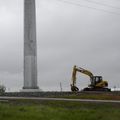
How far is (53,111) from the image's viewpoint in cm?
2953

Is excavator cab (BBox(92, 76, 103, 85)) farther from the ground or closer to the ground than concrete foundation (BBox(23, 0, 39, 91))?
closer to the ground

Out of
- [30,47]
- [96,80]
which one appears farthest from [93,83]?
[30,47]

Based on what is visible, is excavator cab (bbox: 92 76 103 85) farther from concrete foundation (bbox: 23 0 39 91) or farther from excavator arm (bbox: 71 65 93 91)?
concrete foundation (bbox: 23 0 39 91)

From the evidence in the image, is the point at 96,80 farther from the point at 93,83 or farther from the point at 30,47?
the point at 30,47

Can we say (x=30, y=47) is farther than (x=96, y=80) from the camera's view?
No

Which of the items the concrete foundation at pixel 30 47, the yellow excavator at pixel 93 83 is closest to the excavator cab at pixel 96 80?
the yellow excavator at pixel 93 83

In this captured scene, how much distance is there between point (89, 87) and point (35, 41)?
15.0m

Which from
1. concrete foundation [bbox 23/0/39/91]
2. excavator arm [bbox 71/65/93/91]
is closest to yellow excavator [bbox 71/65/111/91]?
excavator arm [bbox 71/65/93/91]

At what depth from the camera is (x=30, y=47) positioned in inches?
2960

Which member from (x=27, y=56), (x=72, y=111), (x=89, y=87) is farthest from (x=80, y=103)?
(x=89, y=87)

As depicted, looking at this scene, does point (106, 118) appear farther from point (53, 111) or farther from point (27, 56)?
point (27, 56)

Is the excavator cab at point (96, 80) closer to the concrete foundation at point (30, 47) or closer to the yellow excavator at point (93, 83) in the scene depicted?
the yellow excavator at point (93, 83)

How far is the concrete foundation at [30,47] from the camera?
7544 cm

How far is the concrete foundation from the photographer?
7544 cm
